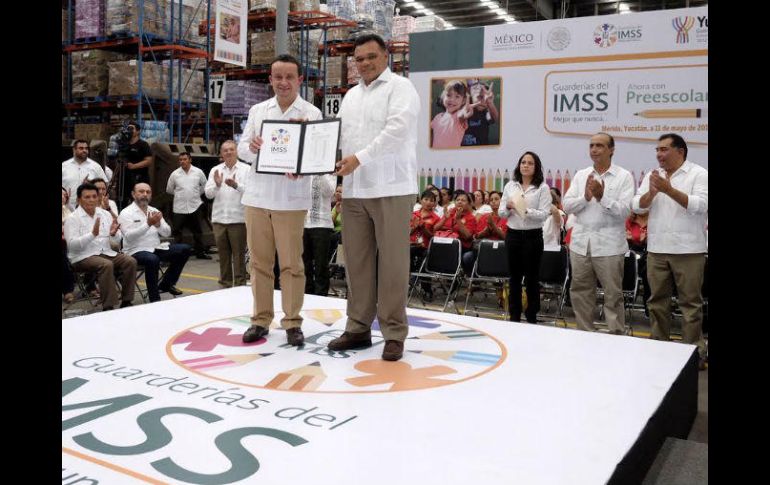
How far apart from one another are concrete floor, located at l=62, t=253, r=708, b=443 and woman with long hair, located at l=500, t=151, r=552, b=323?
785 mm

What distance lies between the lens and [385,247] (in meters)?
4.08

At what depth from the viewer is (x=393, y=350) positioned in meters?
4.08

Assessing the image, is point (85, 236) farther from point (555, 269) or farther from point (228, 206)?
point (555, 269)

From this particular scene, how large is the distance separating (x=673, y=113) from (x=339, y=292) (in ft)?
16.3

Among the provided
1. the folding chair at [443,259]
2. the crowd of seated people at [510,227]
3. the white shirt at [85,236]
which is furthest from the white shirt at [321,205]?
the white shirt at [85,236]

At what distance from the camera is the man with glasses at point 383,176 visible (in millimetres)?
4023

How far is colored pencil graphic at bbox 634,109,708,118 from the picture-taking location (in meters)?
8.66

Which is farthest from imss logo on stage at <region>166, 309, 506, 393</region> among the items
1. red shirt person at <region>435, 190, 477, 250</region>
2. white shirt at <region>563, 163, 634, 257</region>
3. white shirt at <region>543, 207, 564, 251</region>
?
red shirt person at <region>435, 190, 477, 250</region>

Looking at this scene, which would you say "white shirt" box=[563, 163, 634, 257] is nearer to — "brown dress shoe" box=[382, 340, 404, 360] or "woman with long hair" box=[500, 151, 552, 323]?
"woman with long hair" box=[500, 151, 552, 323]

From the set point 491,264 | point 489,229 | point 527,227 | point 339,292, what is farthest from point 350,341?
point 339,292

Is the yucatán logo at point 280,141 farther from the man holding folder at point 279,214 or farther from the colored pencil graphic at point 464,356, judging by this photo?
the colored pencil graphic at point 464,356
